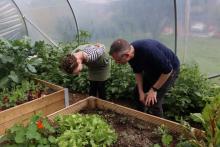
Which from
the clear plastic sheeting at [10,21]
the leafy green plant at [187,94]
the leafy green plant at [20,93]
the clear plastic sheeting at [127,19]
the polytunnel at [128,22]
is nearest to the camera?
the leafy green plant at [20,93]

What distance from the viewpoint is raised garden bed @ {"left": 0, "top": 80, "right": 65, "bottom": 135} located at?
329 cm

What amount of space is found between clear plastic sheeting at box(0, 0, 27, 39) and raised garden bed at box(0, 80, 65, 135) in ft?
13.8

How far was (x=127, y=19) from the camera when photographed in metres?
5.43

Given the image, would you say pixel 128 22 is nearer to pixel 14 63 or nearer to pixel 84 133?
pixel 14 63

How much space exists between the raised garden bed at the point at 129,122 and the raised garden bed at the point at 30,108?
0.78m

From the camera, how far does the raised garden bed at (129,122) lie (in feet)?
7.85

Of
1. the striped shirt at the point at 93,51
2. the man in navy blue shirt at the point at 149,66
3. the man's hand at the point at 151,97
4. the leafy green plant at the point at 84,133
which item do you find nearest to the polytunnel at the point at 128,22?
the man in navy blue shirt at the point at 149,66

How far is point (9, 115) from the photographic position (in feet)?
10.8

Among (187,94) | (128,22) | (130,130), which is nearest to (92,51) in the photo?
(130,130)

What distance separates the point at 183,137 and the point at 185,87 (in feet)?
5.67

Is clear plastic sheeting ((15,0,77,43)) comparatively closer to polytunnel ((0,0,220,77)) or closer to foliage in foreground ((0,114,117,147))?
polytunnel ((0,0,220,77))

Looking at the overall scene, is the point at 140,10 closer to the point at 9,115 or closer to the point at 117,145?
the point at 9,115

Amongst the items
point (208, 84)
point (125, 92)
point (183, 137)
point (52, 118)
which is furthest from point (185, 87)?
point (52, 118)

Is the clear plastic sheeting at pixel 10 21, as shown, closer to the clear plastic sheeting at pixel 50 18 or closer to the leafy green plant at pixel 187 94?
the clear plastic sheeting at pixel 50 18
